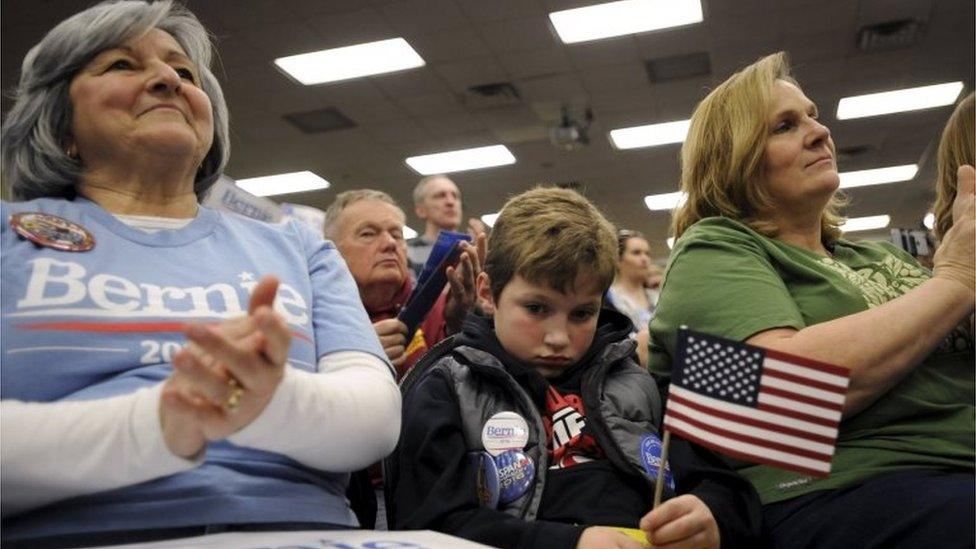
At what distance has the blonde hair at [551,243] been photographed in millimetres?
1646

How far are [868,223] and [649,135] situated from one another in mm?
6643

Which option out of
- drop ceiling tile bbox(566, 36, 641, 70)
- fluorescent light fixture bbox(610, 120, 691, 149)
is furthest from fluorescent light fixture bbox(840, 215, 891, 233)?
drop ceiling tile bbox(566, 36, 641, 70)

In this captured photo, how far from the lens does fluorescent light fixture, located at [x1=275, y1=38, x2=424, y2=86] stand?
22.0 feet

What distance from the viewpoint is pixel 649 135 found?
905 cm

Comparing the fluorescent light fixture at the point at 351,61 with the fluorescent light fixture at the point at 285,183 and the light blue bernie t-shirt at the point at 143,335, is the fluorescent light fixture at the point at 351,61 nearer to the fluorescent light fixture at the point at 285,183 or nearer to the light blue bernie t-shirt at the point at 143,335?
the fluorescent light fixture at the point at 285,183

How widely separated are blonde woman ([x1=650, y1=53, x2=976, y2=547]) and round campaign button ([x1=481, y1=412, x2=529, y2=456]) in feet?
1.09

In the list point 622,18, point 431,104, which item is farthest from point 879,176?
point 431,104

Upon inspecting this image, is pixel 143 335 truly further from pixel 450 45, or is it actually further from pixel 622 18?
pixel 450 45

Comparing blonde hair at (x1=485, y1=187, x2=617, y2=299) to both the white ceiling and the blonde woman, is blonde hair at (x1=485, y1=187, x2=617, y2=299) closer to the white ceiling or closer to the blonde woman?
the blonde woman

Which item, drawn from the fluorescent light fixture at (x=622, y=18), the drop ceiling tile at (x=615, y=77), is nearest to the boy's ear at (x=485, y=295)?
the fluorescent light fixture at (x=622, y=18)

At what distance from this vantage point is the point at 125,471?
3.18 feet

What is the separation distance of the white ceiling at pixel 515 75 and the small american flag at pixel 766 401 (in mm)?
3894

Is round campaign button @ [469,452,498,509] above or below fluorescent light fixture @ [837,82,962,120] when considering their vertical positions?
below

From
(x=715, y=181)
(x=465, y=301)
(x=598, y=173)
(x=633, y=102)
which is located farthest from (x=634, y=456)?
(x=598, y=173)
